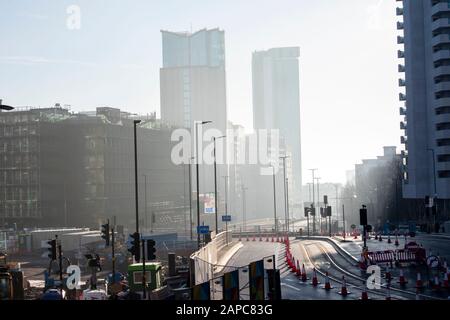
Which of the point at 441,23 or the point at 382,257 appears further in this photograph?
the point at 441,23

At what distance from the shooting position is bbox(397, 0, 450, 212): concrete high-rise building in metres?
104

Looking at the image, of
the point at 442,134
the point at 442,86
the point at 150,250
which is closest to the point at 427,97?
the point at 442,86

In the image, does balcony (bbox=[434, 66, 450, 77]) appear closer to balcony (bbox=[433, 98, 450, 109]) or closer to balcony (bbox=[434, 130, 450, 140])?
balcony (bbox=[433, 98, 450, 109])

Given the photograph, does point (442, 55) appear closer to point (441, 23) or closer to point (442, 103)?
point (441, 23)

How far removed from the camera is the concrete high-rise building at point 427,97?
10375cm

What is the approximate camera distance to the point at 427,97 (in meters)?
111

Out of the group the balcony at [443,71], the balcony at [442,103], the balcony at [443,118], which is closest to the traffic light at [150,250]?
the balcony at [443,118]

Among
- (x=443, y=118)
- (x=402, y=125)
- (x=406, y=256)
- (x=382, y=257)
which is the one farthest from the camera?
(x=402, y=125)

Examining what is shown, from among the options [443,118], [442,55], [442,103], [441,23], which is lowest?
[443,118]

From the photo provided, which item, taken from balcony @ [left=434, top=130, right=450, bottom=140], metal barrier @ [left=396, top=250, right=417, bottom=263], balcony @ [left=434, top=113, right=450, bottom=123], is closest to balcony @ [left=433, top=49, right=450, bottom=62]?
balcony @ [left=434, top=113, right=450, bottom=123]
